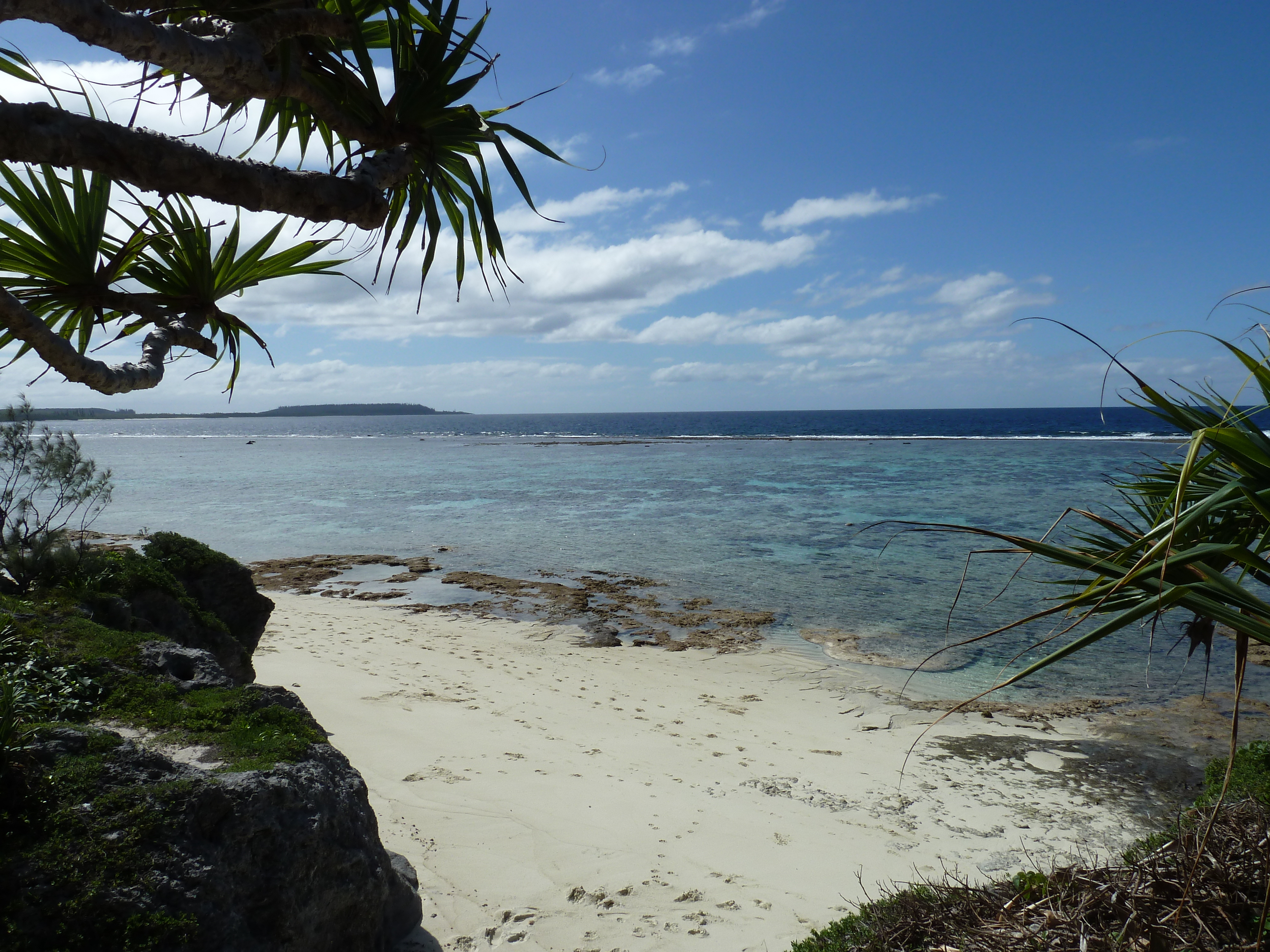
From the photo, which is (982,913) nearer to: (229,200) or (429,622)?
(229,200)

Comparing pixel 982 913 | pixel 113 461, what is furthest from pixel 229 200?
pixel 113 461

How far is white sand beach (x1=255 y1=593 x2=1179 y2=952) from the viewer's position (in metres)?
4.22

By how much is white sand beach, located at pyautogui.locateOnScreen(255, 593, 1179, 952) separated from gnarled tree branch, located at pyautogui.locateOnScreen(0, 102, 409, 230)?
342 cm

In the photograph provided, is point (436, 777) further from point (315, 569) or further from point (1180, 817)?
point (315, 569)

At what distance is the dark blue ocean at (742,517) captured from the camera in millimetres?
12305

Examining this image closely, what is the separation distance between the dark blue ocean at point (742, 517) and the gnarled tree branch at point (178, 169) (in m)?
2.44

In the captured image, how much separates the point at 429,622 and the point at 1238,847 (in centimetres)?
1166

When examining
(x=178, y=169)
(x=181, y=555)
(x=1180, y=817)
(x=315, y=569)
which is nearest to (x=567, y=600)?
(x=315, y=569)

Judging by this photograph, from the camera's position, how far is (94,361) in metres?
2.95

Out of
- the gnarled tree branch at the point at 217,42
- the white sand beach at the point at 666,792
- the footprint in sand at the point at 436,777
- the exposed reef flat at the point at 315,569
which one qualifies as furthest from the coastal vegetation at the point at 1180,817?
the exposed reef flat at the point at 315,569

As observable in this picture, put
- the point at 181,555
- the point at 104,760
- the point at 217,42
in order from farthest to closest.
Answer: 1. the point at 181,555
2. the point at 104,760
3. the point at 217,42

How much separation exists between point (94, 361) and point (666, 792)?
4.93 metres

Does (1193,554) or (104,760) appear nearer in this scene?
(1193,554)

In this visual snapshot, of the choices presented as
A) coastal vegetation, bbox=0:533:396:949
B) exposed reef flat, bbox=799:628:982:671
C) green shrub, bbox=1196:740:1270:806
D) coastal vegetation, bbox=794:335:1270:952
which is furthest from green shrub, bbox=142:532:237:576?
exposed reef flat, bbox=799:628:982:671
